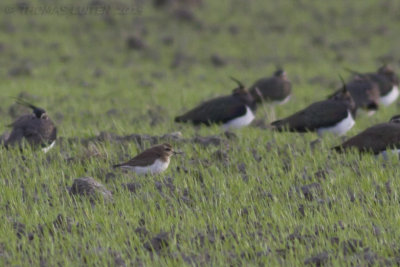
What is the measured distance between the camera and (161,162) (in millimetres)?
8188

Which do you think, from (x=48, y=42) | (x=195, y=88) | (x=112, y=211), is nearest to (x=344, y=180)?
(x=112, y=211)

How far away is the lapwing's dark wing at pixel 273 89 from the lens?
1388 centimetres

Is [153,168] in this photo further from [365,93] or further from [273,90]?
[365,93]

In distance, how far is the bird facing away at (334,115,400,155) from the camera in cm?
891

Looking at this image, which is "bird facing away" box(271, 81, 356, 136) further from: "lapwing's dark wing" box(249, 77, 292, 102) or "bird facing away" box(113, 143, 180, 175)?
"lapwing's dark wing" box(249, 77, 292, 102)

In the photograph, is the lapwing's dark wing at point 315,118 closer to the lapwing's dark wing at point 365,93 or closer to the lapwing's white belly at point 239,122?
the lapwing's white belly at point 239,122

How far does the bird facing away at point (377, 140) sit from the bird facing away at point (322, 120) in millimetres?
1230

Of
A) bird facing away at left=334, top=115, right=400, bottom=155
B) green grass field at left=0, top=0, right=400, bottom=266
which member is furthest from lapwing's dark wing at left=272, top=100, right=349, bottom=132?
bird facing away at left=334, top=115, right=400, bottom=155

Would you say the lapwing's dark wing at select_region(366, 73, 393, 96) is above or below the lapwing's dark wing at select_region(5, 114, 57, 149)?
below

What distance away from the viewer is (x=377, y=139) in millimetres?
9008

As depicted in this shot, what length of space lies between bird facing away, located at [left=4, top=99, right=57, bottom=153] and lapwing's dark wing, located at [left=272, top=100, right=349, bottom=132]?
Answer: 3187 mm

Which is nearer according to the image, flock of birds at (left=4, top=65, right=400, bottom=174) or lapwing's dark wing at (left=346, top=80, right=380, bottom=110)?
flock of birds at (left=4, top=65, right=400, bottom=174)

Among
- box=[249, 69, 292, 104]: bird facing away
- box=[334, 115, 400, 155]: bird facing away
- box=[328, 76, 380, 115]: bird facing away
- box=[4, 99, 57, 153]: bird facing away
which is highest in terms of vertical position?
box=[334, 115, 400, 155]: bird facing away

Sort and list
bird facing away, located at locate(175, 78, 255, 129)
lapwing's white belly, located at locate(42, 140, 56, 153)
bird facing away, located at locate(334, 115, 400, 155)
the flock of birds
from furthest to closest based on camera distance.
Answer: bird facing away, located at locate(175, 78, 255, 129) → lapwing's white belly, located at locate(42, 140, 56, 153) → bird facing away, located at locate(334, 115, 400, 155) → the flock of birds
